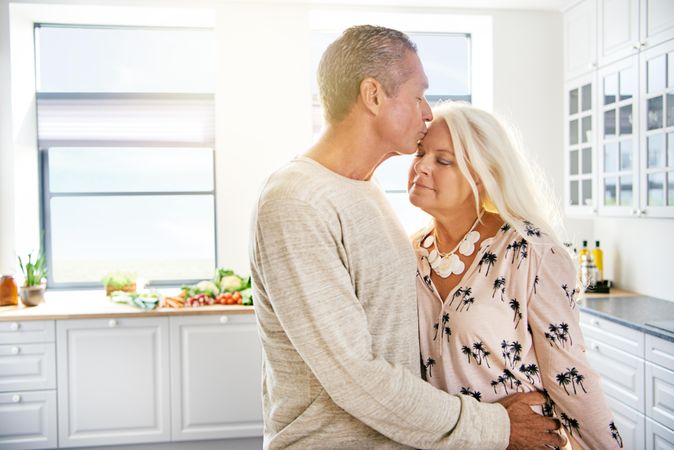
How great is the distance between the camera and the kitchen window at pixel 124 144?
4.24m

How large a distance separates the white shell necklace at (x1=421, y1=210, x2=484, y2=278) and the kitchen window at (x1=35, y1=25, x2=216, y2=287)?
2976mm

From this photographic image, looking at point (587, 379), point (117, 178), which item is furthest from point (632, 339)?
point (117, 178)

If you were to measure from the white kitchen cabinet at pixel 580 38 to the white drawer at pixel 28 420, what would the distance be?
3.70 metres

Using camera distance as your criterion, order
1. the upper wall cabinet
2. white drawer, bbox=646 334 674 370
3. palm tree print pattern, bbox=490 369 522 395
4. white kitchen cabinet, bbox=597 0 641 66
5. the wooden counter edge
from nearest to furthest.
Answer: palm tree print pattern, bbox=490 369 522 395, white drawer, bbox=646 334 674 370, the upper wall cabinet, white kitchen cabinet, bbox=597 0 641 66, the wooden counter edge

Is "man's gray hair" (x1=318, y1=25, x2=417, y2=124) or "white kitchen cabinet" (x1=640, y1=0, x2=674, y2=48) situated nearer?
"man's gray hair" (x1=318, y1=25, x2=417, y2=124)

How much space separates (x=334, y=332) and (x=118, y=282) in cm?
315

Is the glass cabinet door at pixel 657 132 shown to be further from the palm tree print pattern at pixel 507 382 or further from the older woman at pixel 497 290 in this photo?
the palm tree print pattern at pixel 507 382

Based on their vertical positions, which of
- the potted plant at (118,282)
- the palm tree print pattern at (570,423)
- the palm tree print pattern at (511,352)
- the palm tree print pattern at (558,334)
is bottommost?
the palm tree print pattern at (570,423)

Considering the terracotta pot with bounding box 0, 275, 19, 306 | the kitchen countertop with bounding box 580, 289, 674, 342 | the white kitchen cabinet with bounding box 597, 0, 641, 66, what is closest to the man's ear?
the kitchen countertop with bounding box 580, 289, 674, 342

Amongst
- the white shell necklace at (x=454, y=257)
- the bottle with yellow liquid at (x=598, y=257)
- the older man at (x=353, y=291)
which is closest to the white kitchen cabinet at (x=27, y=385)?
the older man at (x=353, y=291)

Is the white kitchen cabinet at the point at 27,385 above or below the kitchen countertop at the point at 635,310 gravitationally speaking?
below

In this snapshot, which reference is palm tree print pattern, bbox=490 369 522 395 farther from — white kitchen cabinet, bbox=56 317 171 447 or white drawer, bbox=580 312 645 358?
white kitchen cabinet, bbox=56 317 171 447

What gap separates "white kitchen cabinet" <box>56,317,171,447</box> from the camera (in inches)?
136

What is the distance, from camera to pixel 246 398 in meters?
3.57
